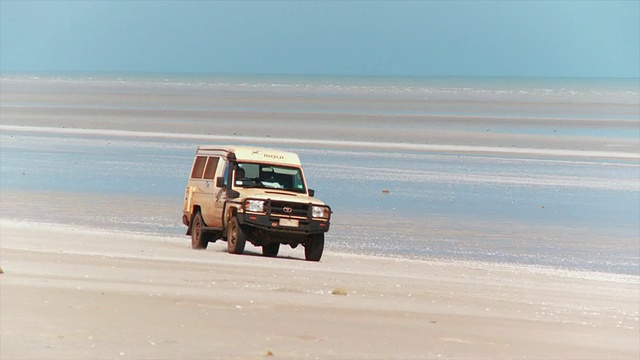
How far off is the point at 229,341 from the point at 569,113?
88.0 m

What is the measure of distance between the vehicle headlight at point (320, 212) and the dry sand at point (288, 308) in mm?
725

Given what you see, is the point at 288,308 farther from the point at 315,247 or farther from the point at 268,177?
the point at 268,177

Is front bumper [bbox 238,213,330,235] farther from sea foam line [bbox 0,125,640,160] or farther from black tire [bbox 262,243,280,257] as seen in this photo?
sea foam line [bbox 0,125,640,160]

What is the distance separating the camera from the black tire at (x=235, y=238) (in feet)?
68.5

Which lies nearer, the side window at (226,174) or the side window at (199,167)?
the side window at (226,174)

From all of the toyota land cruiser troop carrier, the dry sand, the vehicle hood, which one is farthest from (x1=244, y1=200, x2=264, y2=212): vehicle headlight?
the dry sand

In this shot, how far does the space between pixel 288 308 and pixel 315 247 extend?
23.1 ft

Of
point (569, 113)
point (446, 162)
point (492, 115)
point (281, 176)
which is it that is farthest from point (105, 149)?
point (569, 113)

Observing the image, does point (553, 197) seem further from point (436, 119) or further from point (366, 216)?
point (436, 119)

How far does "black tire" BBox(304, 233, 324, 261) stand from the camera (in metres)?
21.2

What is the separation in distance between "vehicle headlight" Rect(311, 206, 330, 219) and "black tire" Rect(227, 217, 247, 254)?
3.67 feet

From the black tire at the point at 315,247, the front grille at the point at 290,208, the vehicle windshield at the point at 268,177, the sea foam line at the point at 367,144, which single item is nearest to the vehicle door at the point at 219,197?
the vehicle windshield at the point at 268,177

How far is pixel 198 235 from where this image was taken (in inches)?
876

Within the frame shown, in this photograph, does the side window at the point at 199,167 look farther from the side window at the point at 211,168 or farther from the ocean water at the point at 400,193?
the ocean water at the point at 400,193
